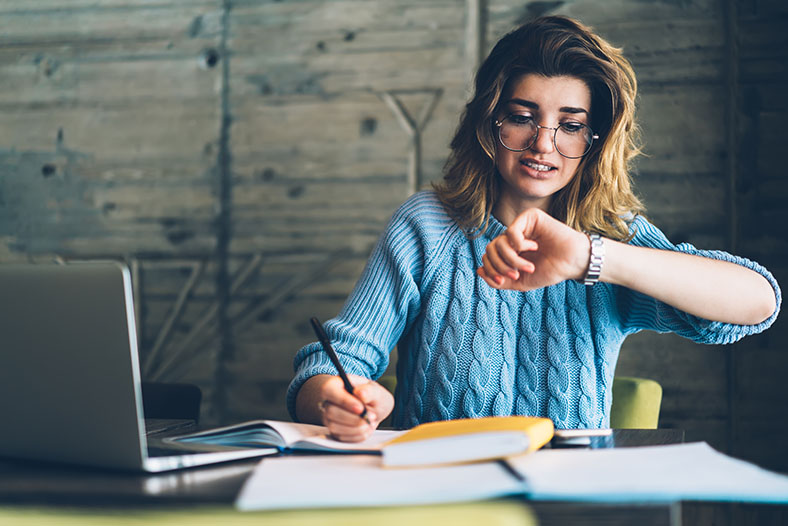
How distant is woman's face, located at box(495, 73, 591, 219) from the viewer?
141 cm

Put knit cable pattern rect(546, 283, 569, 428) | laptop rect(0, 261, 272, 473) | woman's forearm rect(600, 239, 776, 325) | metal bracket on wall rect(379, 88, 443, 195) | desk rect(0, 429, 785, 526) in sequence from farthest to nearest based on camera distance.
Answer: metal bracket on wall rect(379, 88, 443, 195) < knit cable pattern rect(546, 283, 569, 428) < woman's forearm rect(600, 239, 776, 325) < laptop rect(0, 261, 272, 473) < desk rect(0, 429, 785, 526)

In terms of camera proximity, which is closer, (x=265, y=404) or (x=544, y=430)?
(x=544, y=430)

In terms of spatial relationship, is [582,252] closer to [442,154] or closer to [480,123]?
[480,123]

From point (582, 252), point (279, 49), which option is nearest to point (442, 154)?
point (279, 49)

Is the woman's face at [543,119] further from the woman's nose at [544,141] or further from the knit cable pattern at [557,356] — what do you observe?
the knit cable pattern at [557,356]

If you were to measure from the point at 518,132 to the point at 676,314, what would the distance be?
503 mm

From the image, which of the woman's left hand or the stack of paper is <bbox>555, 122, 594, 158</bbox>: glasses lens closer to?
the woman's left hand

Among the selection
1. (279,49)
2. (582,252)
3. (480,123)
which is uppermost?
(279,49)

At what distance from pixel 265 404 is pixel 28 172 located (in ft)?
4.29

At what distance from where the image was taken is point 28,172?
8.41 feet

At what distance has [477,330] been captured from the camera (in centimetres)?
137

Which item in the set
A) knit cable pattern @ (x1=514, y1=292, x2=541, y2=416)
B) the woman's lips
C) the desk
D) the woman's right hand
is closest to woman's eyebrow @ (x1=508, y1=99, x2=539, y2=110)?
the woman's lips

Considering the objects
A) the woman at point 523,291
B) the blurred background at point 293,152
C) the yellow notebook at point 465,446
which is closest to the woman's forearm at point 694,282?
the woman at point 523,291

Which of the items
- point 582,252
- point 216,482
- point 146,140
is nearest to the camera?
point 216,482
